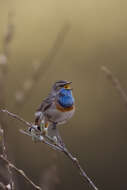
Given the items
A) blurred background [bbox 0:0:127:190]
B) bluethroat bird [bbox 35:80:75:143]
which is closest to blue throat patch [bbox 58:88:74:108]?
bluethroat bird [bbox 35:80:75:143]

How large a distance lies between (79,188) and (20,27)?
8.09 ft

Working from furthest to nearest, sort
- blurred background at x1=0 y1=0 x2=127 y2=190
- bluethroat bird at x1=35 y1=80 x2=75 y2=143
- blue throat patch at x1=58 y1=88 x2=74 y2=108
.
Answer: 1. blurred background at x1=0 y1=0 x2=127 y2=190
2. blue throat patch at x1=58 y1=88 x2=74 y2=108
3. bluethroat bird at x1=35 y1=80 x2=75 y2=143

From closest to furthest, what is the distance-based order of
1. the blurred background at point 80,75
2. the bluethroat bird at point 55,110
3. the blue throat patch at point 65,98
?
the bluethroat bird at point 55,110 → the blue throat patch at point 65,98 → the blurred background at point 80,75

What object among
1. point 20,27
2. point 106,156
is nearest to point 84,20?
point 20,27

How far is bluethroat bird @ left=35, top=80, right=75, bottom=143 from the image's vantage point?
3.66 metres

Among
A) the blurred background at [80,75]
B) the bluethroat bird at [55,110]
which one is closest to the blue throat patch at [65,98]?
the bluethroat bird at [55,110]

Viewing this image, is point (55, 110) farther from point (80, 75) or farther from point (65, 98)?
point (80, 75)

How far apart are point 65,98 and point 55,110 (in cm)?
18

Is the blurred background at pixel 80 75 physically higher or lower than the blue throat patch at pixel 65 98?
higher

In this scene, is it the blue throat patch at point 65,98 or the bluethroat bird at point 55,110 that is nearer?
the bluethroat bird at point 55,110

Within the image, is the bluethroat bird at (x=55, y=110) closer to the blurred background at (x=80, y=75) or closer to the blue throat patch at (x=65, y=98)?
the blue throat patch at (x=65, y=98)

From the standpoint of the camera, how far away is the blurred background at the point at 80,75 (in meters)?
7.55

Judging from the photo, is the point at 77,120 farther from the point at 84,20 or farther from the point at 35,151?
the point at 84,20

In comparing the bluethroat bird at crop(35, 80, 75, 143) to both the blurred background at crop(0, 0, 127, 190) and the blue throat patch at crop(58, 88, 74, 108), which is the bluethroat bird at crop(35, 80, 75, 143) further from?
the blurred background at crop(0, 0, 127, 190)
